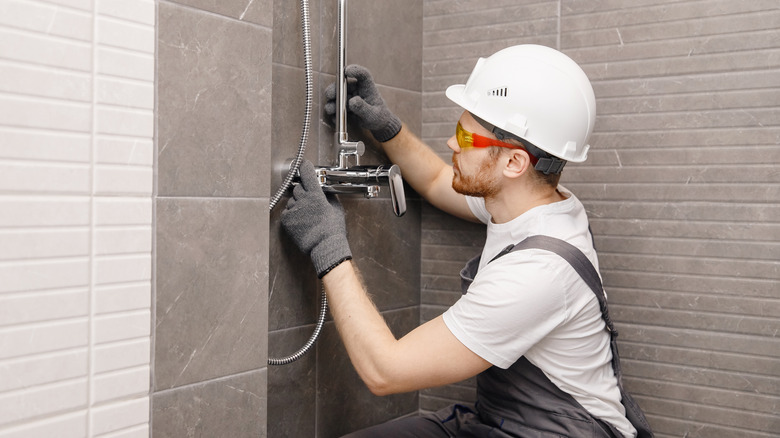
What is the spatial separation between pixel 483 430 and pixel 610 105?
860 millimetres

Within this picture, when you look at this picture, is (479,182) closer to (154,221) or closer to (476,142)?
(476,142)

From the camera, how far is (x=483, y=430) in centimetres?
154

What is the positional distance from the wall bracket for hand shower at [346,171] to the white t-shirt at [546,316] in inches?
10.4

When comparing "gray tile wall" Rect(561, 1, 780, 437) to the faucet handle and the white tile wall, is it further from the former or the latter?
the white tile wall

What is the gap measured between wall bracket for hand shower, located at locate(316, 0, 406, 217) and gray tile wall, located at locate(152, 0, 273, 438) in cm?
29

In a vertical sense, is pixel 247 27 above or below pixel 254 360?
above

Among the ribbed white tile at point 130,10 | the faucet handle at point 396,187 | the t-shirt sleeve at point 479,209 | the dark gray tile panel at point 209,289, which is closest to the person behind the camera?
the ribbed white tile at point 130,10

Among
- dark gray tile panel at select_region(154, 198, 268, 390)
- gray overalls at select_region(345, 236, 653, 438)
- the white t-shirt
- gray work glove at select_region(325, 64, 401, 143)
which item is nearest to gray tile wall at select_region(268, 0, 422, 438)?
gray work glove at select_region(325, 64, 401, 143)

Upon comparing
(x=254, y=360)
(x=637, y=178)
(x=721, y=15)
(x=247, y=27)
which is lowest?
(x=254, y=360)

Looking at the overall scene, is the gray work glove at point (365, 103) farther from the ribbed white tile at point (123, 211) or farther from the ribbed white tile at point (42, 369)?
the ribbed white tile at point (42, 369)

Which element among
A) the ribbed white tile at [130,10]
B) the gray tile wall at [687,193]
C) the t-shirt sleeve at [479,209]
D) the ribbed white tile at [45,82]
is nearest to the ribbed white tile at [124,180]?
the ribbed white tile at [45,82]

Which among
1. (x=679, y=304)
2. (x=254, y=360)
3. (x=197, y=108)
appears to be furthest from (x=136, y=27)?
(x=679, y=304)

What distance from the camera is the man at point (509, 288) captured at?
1.35 meters

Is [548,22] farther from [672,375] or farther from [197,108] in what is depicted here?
[197,108]
